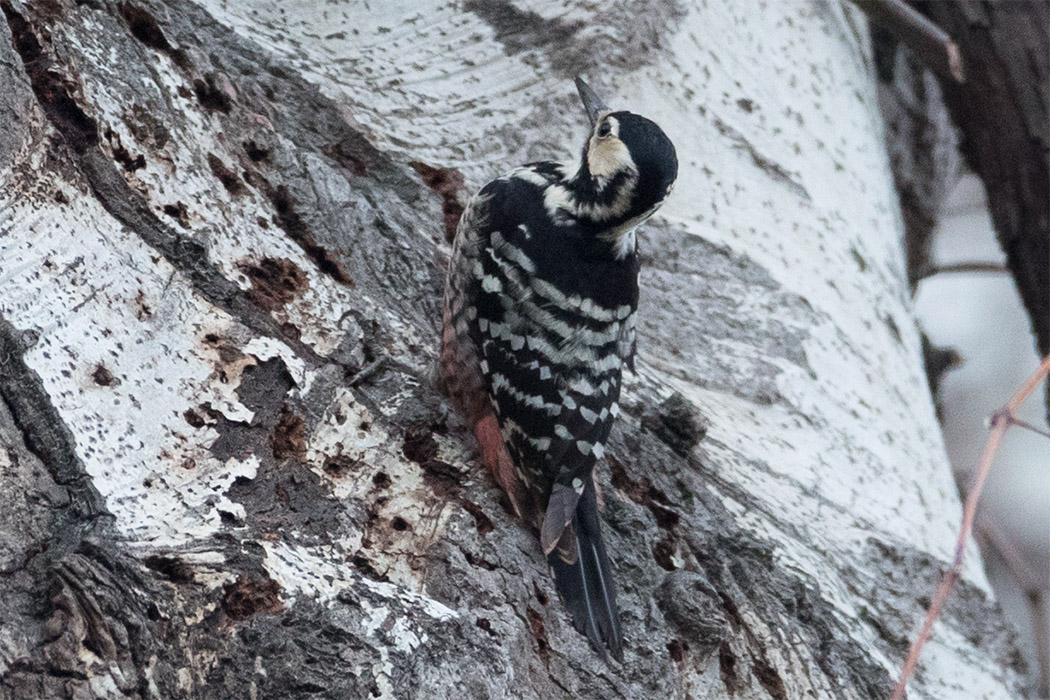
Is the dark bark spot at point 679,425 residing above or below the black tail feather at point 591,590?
above

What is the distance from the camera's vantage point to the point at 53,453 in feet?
5.59

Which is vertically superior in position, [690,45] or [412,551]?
[690,45]

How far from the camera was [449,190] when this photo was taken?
251cm

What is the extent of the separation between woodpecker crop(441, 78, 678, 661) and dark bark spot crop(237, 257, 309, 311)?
380 millimetres

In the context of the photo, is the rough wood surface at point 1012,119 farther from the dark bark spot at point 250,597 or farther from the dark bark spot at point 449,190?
the dark bark spot at point 250,597

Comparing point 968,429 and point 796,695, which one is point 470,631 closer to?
point 796,695

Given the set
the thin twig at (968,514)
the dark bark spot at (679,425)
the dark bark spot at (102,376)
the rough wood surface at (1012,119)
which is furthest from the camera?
the rough wood surface at (1012,119)

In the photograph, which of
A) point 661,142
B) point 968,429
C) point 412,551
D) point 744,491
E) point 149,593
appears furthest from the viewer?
point 968,429

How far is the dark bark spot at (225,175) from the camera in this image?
83.2 inches

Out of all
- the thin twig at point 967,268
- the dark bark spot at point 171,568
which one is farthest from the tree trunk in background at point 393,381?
the thin twig at point 967,268

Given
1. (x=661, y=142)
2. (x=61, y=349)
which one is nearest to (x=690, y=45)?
(x=661, y=142)

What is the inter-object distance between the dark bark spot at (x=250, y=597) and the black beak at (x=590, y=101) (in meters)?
1.34

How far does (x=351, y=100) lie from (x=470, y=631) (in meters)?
1.21

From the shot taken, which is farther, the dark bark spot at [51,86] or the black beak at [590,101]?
the black beak at [590,101]
